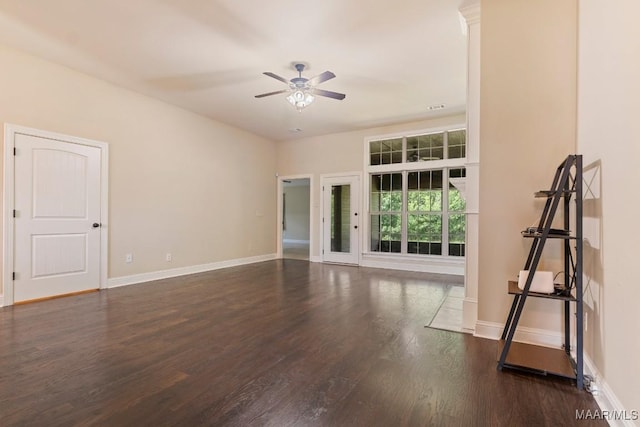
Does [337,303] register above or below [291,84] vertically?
below

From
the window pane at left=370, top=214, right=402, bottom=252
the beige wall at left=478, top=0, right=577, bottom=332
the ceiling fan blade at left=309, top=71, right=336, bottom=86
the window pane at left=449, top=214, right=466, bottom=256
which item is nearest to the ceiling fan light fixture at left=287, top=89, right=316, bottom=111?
the ceiling fan blade at left=309, top=71, right=336, bottom=86

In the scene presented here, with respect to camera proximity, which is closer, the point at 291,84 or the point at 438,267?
the point at 291,84

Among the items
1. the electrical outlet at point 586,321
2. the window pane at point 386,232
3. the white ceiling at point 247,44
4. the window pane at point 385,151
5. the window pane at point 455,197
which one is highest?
the white ceiling at point 247,44

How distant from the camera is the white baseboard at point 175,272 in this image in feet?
15.3

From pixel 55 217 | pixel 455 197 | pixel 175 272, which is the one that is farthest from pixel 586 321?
pixel 55 217

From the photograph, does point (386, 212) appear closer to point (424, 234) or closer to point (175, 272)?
point (424, 234)

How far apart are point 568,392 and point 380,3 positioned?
3.33 meters

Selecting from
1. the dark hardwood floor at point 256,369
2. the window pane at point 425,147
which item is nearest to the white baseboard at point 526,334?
the dark hardwood floor at point 256,369

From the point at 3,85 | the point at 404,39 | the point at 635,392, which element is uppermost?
the point at 404,39

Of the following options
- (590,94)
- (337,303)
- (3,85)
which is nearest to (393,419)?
(337,303)

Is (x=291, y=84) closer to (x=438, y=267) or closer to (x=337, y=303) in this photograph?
(x=337, y=303)

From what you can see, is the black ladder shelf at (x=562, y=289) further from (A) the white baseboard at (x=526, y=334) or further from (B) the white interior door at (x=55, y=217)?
(B) the white interior door at (x=55, y=217)

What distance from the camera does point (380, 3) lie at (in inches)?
111

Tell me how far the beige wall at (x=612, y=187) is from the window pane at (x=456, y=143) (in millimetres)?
3723
